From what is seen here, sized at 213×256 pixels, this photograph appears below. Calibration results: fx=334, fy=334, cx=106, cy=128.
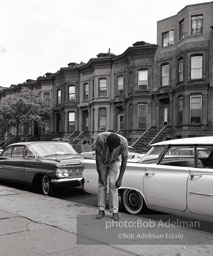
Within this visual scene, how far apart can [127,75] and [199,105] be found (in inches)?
309

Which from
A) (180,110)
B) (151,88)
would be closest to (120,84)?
(151,88)

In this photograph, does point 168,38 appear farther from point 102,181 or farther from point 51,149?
point 102,181

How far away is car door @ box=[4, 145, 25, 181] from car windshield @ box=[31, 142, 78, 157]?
0.55 metres

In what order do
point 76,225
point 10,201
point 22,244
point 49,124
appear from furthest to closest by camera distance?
point 49,124 < point 10,201 < point 76,225 < point 22,244

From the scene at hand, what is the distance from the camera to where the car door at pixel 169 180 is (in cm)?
559

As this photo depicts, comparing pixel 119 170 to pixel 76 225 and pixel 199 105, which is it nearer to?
pixel 76 225

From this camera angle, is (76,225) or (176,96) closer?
(76,225)

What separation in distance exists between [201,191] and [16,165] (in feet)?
21.2

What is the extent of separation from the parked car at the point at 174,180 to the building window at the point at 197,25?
20209 millimetres

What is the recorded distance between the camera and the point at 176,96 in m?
25.4

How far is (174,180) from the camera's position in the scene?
18.7ft

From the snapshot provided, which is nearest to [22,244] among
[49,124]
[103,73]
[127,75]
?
[127,75]

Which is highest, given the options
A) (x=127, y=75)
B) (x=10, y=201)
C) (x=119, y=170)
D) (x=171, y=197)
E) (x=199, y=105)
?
(x=127, y=75)

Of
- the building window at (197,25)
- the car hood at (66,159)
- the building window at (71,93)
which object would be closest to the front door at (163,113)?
the building window at (197,25)
